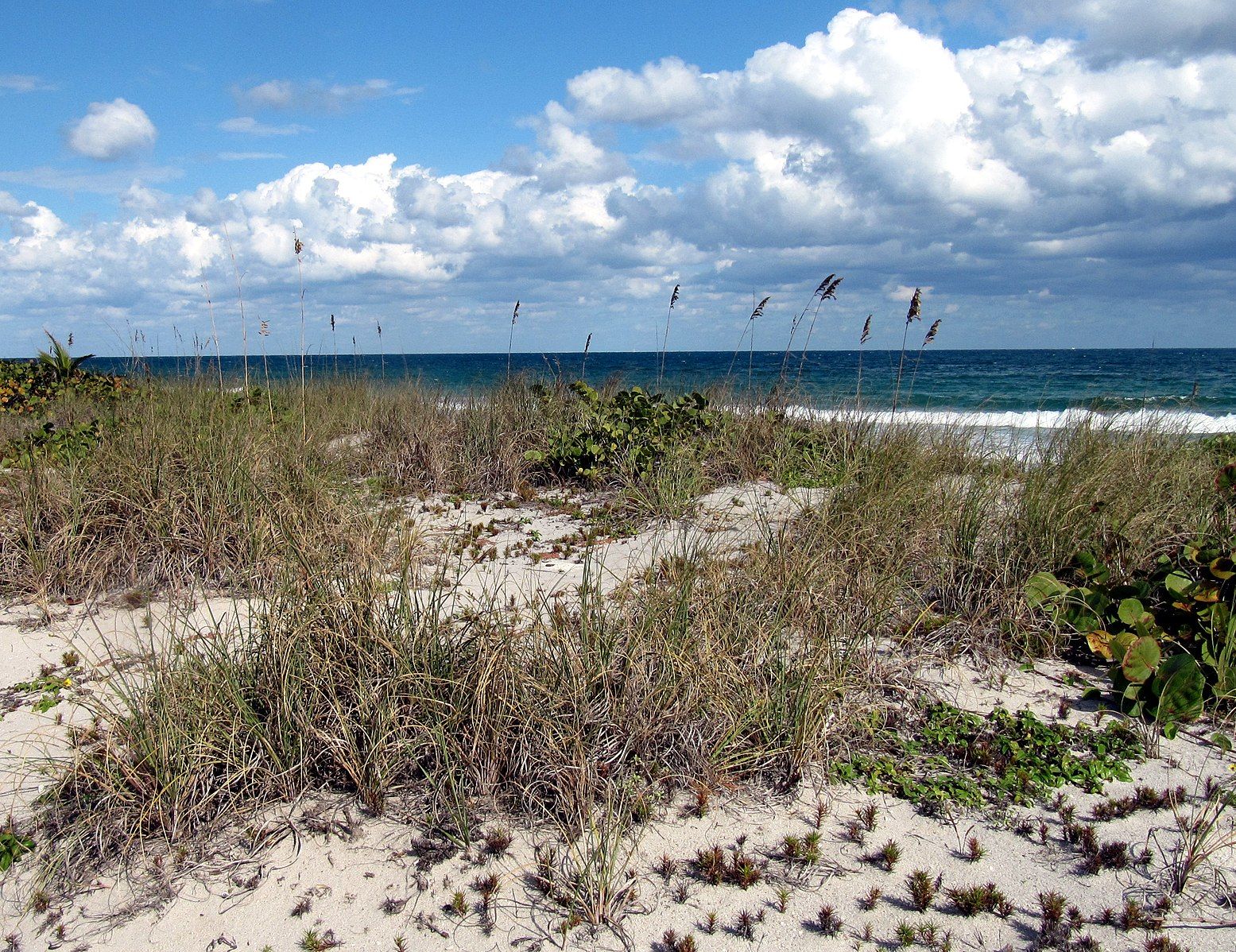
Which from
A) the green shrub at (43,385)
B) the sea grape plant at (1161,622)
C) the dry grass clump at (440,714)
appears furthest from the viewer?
the green shrub at (43,385)

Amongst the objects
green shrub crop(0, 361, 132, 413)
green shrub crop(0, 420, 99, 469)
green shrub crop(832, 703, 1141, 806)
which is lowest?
green shrub crop(832, 703, 1141, 806)

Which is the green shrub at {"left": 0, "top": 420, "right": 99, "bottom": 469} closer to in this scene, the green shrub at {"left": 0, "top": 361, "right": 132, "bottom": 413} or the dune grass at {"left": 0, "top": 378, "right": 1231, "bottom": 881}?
the dune grass at {"left": 0, "top": 378, "right": 1231, "bottom": 881}

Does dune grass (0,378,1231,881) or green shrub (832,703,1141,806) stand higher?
dune grass (0,378,1231,881)

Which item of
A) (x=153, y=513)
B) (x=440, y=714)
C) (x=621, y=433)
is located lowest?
(x=440, y=714)

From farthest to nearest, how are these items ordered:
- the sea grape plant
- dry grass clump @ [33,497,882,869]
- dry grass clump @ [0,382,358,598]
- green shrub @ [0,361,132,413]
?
green shrub @ [0,361,132,413]
dry grass clump @ [0,382,358,598]
the sea grape plant
dry grass clump @ [33,497,882,869]

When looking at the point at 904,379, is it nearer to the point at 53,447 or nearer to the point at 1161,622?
the point at 1161,622

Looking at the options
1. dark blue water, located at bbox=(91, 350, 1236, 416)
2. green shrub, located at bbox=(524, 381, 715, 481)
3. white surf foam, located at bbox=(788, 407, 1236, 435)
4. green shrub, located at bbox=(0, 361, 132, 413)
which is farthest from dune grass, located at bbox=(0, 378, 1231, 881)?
green shrub, located at bbox=(0, 361, 132, 413)

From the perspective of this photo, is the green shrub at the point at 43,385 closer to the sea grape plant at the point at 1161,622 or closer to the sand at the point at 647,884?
the sand at the point at 647,884

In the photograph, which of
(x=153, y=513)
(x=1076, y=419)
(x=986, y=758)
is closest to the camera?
(x=986, y=758)

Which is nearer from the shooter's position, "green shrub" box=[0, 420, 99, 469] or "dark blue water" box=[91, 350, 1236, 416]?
"green shrub" box=[0, 420, 99, 469]

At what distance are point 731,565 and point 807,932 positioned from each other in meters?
2.04

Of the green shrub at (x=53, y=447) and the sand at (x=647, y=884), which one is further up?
the green shrub at (x=53, y=447)

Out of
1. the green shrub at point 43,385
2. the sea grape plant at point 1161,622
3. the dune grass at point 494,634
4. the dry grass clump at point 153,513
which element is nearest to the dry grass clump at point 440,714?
the dune grass at point 494,634

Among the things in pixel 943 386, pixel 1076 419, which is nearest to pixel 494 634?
pixel 1076 419
